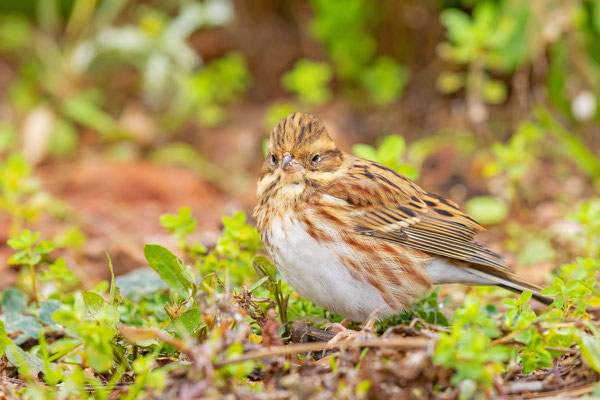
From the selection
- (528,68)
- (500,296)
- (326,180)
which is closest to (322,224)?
(326,180)

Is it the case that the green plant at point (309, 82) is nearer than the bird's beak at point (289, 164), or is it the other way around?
the bird's beak at point (289, 164)

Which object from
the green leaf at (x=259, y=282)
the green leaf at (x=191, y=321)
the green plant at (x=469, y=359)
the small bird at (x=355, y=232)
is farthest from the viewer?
the small bird at (x=355, y=232)

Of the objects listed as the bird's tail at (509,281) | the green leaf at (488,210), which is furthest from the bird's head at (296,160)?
the green leaf at (488,210)

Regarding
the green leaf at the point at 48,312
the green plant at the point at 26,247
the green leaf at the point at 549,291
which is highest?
the green plant at the point at 26,247

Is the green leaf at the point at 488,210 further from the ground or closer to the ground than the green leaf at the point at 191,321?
further from the ground

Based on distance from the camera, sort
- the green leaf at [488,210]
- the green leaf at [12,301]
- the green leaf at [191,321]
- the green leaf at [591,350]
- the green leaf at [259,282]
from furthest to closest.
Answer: the green leaf at [488,210]
the green leaf at [12,301]
the green leaf at [259,282]
the green leaf at [191,321]
the green leaf at [591,350]

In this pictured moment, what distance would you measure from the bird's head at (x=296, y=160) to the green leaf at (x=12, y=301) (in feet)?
4.30

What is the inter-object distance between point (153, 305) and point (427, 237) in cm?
145

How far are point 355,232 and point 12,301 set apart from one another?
1.74 metres

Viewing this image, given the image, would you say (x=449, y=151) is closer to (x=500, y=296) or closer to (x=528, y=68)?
(x=528, y=68)

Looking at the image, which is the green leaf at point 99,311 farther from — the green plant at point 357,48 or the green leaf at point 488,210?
the green plant at point 357,48

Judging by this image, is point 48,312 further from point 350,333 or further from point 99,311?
point 350,333

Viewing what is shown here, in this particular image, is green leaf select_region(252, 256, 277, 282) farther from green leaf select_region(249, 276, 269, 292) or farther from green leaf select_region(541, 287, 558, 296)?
green leaf select_region(541, 287, 558, 296)

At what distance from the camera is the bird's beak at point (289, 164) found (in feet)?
12.9
